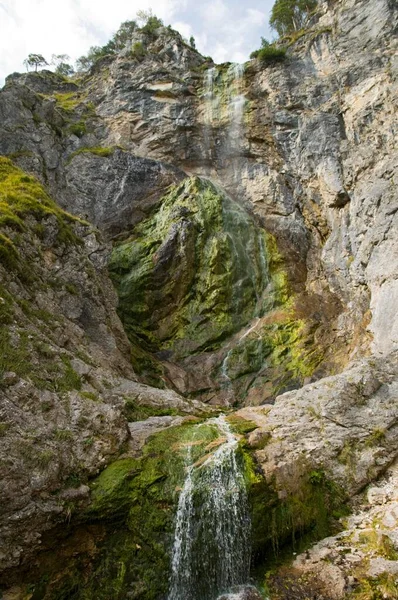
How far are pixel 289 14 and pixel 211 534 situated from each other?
45561mm

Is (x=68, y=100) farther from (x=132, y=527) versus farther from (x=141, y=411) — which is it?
(x=132, y=527)

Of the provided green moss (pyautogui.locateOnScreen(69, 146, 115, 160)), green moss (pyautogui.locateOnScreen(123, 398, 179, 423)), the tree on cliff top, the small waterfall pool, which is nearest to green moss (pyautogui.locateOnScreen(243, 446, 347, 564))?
the small waterfall pool

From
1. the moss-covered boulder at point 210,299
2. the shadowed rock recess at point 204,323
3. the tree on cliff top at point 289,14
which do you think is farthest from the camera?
the tree on cliff top at point 289,14

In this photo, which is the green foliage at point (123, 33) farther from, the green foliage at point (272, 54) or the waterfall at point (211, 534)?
the waterfall at point (211, 534)

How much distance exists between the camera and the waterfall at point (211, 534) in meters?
8.84

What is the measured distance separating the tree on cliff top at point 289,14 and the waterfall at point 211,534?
41642mm

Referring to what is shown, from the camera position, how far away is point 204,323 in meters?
24.3

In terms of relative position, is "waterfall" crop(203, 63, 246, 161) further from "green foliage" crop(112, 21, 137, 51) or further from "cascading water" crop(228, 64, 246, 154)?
"green foliage" crop(112, 21, 137, 51)

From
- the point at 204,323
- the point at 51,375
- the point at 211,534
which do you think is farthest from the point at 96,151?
the point at 211,534

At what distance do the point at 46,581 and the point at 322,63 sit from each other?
31985 millimetres

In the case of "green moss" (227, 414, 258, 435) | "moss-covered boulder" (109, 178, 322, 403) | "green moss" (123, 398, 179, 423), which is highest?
"moss-covered boulder" (109, 178, 322, 403)

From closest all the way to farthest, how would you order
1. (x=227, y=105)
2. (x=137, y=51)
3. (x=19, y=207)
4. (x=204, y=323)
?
(x=19, y=207), (x=204, y=323), (x=227, y=105), (x=137, y=51)

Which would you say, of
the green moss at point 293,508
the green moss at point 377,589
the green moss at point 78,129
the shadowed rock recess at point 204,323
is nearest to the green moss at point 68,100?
the shadowed rock recess at point 204,323

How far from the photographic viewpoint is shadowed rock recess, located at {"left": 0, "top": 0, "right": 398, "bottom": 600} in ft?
28.8
